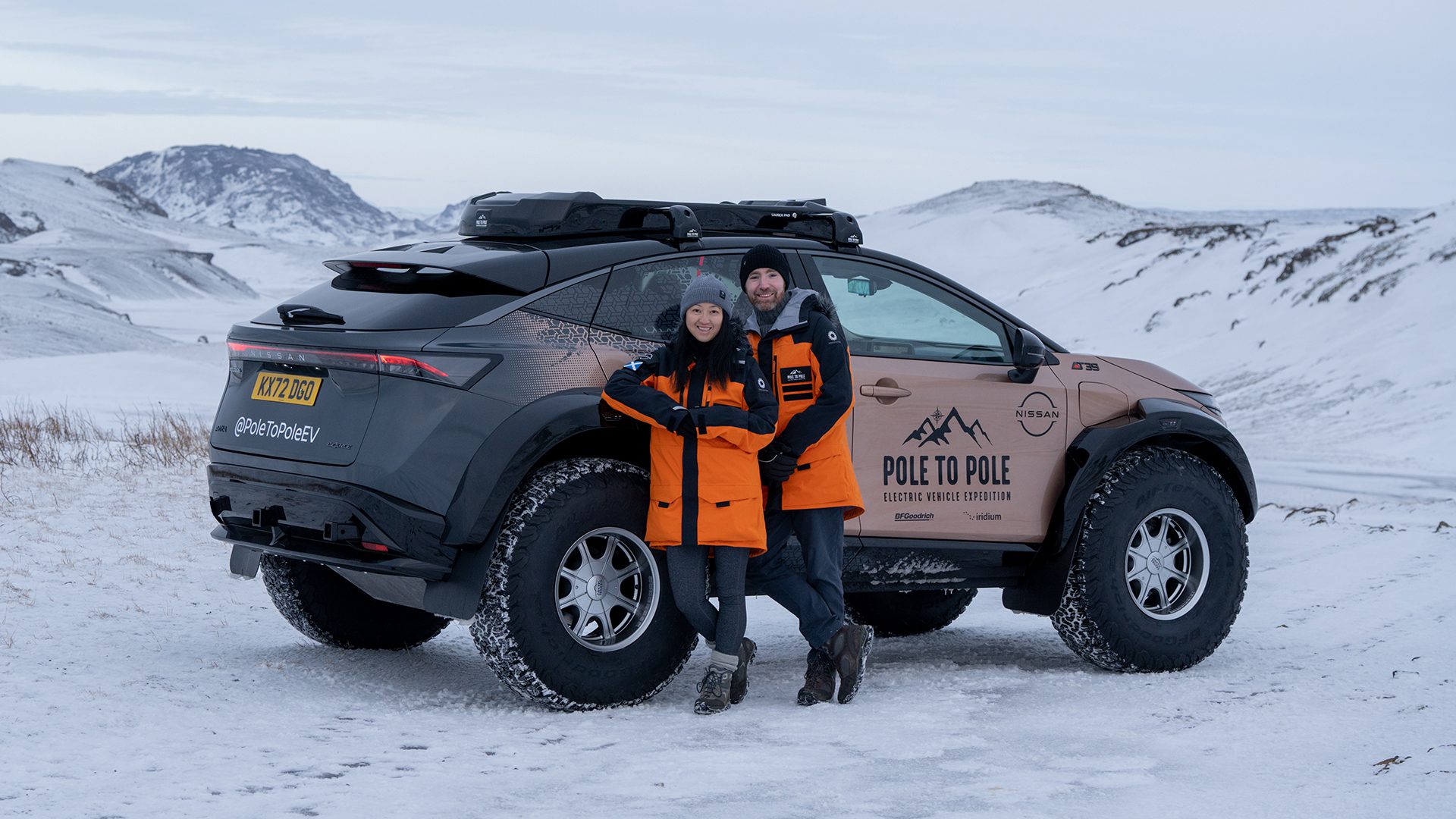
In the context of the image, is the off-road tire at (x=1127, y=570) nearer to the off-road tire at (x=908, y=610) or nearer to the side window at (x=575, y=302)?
the off-road tire at (x=908, y=610)

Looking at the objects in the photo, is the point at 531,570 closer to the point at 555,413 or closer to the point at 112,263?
the point at 555,413

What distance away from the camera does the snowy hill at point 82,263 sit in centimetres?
2950

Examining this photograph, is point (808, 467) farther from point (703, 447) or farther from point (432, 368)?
point (432, 368)

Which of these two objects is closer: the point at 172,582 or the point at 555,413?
the point at 555,413

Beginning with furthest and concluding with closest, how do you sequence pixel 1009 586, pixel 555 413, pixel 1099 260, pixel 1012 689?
pixel 1099 260
pixel 1009 586
pixel 1012 689
pixel 555 413

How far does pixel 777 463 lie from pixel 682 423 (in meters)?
0.45

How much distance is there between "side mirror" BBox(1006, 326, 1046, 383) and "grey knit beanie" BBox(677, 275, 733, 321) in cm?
140

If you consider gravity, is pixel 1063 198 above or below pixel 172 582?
above

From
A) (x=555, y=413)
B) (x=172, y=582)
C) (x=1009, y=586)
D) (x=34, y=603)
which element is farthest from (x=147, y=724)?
(x=1009, y=586)

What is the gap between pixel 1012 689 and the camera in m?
6.11

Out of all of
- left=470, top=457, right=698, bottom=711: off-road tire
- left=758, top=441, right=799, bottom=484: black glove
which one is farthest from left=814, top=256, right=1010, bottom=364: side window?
left=470, top=457, right=698, bottom=711: off-road tire

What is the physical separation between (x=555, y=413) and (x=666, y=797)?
1.44 metres

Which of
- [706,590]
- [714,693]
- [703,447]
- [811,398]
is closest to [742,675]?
[714,693]

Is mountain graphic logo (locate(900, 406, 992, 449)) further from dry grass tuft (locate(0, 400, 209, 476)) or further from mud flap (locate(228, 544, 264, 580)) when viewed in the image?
dry grass tuft (locate(0, 400, 209, 476))
